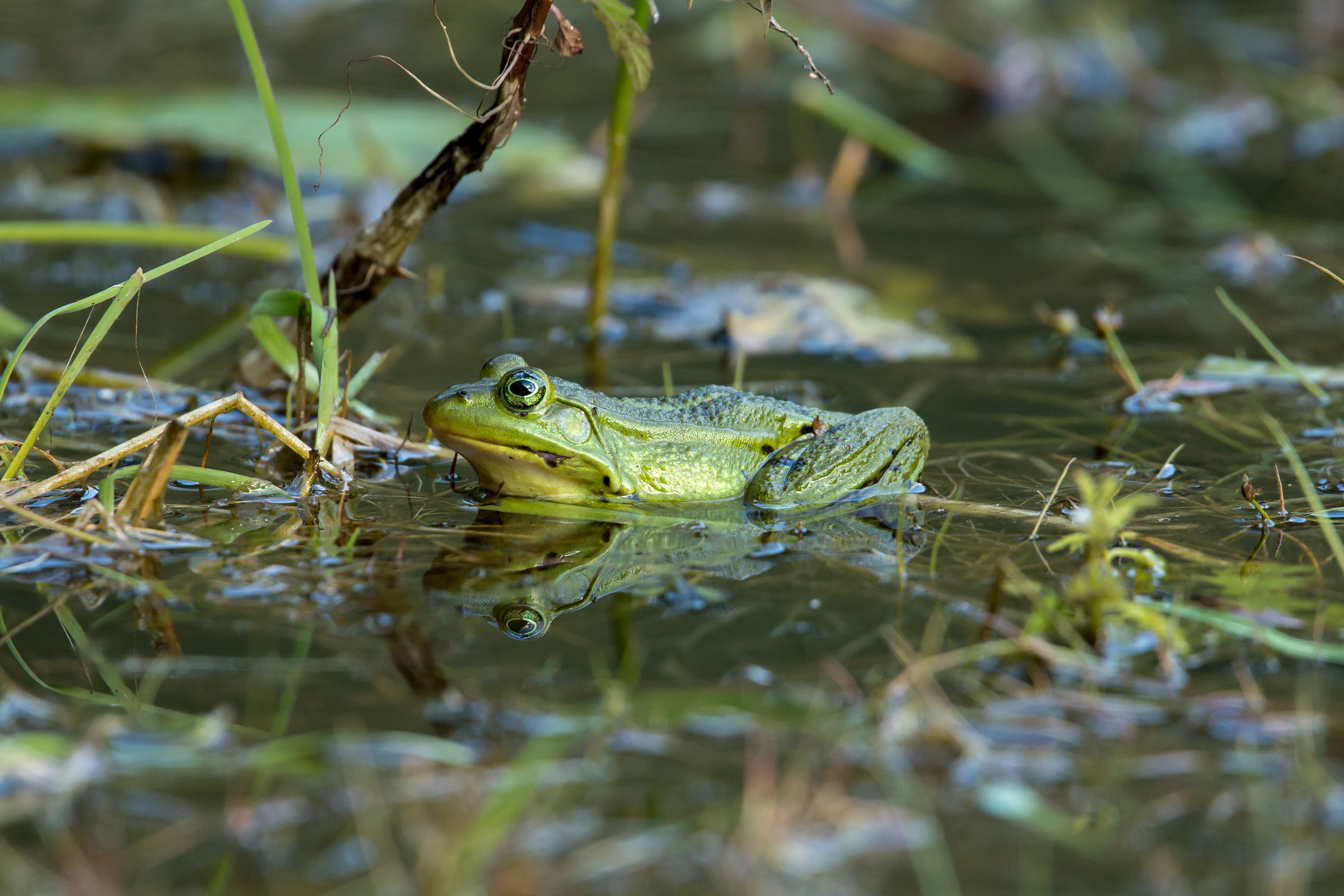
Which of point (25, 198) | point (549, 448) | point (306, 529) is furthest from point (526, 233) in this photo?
point (306, 529)

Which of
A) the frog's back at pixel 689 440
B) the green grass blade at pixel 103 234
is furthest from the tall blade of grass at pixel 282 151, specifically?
the frog's back at pixel 689 440

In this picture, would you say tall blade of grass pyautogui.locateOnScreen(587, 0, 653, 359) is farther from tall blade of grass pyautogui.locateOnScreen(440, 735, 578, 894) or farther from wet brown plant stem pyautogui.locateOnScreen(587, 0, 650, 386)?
tall blade of grass pyautogui.locateOnScreen(440, 735, 578, 894)

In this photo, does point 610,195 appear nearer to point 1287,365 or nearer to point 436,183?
point 436,183

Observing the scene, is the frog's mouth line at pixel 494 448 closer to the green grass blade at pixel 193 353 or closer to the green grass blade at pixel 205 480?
the green grass blade at pixel 205 480

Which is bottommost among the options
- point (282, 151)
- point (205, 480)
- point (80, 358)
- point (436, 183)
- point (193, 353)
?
point (193, 353)

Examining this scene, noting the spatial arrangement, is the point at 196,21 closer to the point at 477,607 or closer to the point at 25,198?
the point at 25,198

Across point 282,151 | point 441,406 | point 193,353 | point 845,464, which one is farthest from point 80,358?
point 845,464
